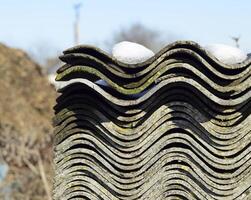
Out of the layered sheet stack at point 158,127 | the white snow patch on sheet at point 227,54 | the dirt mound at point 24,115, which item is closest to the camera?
the layered sheet stack at point 158,127

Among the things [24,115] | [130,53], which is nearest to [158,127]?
[130,53]

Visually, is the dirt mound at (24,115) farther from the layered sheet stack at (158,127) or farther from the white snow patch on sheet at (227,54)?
the white snow patch on sheet at (227,54)

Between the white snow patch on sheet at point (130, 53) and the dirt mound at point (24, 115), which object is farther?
the dirt mound at point (24, 115)

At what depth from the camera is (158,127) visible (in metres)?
3.46

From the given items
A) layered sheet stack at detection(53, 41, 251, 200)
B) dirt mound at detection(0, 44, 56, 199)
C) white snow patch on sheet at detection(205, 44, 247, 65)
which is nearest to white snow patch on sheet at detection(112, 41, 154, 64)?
layered sheet stack at detection(53, 41, 251, 200)

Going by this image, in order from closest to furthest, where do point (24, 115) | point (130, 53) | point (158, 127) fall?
point (158, 127), point (130, 53), point (24, 115)

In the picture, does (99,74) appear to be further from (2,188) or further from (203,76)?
(2,188)

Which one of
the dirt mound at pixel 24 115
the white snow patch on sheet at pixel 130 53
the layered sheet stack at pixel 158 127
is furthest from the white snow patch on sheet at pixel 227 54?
the dirt mound at pixel 24 115

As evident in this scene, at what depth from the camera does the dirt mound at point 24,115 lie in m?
11.7

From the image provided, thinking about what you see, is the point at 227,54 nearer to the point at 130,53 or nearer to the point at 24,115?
the point at 130,53

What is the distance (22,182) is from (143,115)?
7.75 m

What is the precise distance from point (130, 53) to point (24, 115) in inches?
447

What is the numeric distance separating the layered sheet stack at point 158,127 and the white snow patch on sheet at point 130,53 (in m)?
0.07

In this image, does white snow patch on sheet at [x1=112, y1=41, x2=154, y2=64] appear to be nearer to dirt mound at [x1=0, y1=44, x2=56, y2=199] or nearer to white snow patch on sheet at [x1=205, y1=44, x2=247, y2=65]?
white snow patch on sheet at [x1=205, y1=44, x2=247, y2=65]
